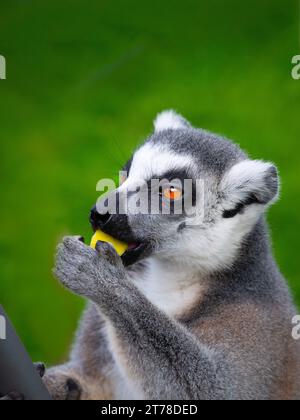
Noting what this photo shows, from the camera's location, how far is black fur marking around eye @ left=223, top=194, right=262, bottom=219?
2320 millimetres

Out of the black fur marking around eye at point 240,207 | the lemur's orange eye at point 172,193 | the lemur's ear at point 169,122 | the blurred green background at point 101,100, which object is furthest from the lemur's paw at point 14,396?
the blurred green background at point 101,100

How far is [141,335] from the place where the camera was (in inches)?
82.0

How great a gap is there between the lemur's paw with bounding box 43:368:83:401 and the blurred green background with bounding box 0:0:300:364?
1.14m

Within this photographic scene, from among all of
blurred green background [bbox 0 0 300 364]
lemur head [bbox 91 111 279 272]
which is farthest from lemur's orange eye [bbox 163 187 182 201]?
blurred green background [bbox 0 0 300 364]

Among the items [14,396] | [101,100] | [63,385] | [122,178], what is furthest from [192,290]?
[101,100]

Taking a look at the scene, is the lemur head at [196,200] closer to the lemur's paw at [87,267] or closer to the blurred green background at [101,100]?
the lemur's paw at [87,267]

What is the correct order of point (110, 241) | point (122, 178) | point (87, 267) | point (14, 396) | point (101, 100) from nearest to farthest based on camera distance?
point (14, 396), point (87, 267), point (110, 241), point (122, 178), point (101, 100)

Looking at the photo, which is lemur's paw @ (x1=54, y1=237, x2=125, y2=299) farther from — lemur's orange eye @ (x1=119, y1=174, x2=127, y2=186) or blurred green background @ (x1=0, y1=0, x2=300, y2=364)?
blurred green background @ (x1=0, y1=0, x2=300, y2=364)

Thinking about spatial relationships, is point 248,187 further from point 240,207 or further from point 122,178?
point 122,178

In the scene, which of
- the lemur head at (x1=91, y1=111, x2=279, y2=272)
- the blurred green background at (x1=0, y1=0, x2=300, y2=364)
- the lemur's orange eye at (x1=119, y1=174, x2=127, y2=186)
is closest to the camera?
the lemur head at (x1=91, y1=111, x2=279, y2=272)

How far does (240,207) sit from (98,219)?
0.50 meters

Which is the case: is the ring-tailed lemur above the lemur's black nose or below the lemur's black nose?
below
